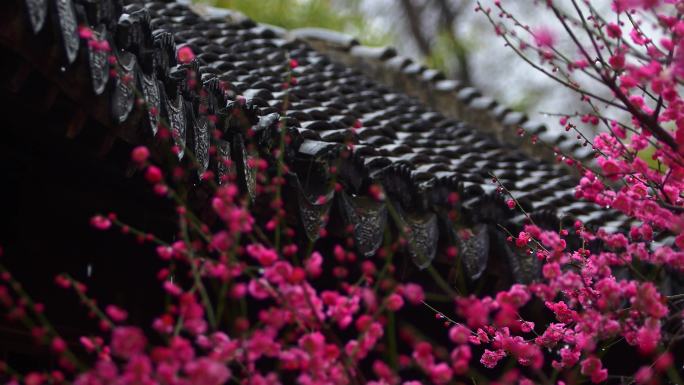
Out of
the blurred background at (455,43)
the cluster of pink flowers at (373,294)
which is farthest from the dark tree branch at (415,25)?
the cluster of pink flowers at (373,294)

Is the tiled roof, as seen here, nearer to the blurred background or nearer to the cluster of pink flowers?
the cluster of pink flowers

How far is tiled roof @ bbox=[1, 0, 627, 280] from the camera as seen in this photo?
2.59m

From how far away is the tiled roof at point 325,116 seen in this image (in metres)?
2.59

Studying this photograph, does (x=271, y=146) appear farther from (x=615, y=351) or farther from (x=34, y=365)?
(x=615, y=351)

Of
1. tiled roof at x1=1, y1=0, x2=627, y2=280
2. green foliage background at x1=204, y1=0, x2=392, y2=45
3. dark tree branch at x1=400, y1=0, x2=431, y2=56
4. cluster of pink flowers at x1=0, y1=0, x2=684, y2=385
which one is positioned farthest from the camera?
dark tree branch at x1=400, y1=0, x2=431, y2=56

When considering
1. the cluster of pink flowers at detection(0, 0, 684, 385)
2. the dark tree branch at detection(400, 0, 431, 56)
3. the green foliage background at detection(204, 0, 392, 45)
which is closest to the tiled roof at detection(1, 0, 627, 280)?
the cluster of pink flowers at detection(0, 0, 684, 385)

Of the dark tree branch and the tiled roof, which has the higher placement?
the tiled roof

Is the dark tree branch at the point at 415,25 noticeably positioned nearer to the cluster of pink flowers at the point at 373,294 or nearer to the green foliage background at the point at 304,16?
the green foliage background at the point at 304,16

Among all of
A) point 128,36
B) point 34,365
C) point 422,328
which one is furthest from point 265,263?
point 422,328

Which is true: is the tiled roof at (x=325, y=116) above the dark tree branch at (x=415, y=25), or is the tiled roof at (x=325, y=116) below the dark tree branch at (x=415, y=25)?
above

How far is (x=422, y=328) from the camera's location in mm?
4840

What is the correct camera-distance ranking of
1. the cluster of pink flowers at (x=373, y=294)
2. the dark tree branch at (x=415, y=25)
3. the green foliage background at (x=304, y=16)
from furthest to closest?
1. the dark tree branch at (x=415, y=25)
2. the green foliage background at (x=304, y=16)
3. the cluster of pink flowers at (x=373, y=294)

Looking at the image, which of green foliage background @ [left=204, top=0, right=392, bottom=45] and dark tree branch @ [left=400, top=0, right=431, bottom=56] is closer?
green foliage background @ [left=204, top=0, right=392, bottom=45]

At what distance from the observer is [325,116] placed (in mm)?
4852
